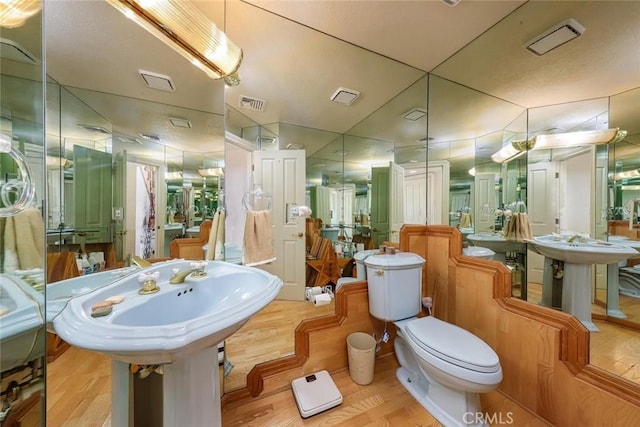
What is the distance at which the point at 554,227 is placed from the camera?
1.30 metres

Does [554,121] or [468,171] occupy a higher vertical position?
[554,121]

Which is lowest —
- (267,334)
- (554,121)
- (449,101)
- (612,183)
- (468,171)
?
(267,334)

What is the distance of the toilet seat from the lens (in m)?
1.07

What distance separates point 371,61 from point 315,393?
227 cm

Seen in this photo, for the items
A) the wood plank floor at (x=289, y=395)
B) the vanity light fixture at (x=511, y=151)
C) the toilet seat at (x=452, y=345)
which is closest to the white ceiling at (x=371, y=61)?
the vanity light fixture at (x=511, y=151)

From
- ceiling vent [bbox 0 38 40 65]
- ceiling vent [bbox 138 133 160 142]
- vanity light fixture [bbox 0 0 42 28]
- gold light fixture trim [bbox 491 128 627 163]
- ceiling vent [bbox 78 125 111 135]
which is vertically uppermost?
vanity light fixture [bbox 0 0 42 28]

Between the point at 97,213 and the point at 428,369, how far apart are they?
1760 millimetres

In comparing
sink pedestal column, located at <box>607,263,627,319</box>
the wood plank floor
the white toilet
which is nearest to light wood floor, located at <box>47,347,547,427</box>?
the wood plank floor

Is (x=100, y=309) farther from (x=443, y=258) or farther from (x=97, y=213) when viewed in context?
(x=443, y=258)

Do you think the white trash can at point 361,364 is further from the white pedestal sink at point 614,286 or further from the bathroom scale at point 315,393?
the white pedestal sink at point 614,286

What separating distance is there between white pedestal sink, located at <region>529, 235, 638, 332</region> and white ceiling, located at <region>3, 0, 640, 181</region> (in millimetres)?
693

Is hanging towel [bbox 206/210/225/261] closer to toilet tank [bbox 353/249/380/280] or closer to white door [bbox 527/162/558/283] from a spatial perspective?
toilet tank [bbox 353/249/380/280]

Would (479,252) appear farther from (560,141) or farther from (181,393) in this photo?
(181,393)

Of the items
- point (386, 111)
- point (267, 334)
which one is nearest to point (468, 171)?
point (386, 111)
